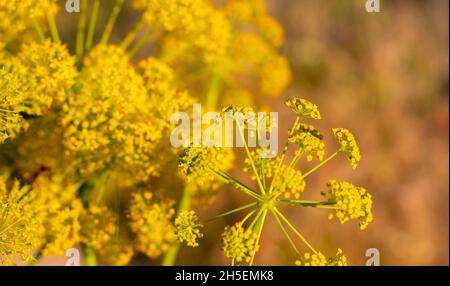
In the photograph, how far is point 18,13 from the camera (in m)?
1.03

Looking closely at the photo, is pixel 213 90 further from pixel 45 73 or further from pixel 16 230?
pixel 16 230

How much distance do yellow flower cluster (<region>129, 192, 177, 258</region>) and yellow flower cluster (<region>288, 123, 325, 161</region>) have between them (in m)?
0.32

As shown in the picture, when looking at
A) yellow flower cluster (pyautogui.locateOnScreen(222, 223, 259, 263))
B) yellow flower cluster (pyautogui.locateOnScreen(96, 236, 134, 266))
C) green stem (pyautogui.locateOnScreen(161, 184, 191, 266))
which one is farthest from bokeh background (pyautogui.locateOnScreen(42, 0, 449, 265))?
yellow flower cluster (pyautogui.locateOnScreen(222, 223, 259, 263))

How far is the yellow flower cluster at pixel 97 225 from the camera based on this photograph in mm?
1070

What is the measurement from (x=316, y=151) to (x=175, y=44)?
53cm

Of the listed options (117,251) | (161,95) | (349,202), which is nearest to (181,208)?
(117,251)

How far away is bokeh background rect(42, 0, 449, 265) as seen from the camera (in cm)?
187

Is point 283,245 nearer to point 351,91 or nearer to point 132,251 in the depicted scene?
point 351,91

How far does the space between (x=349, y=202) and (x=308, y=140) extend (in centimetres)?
12

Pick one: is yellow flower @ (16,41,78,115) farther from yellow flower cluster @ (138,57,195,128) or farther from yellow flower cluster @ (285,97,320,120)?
yellow flower cluster @ (285,97,320,120)

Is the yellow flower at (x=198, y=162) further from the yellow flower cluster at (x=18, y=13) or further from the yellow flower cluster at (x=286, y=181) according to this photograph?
the yellow flower cluster at (x=18, y=13)

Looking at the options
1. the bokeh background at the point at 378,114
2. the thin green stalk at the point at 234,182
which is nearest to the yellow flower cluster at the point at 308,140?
the thin green stalk at the point at 234,182

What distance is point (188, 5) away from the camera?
108cm
